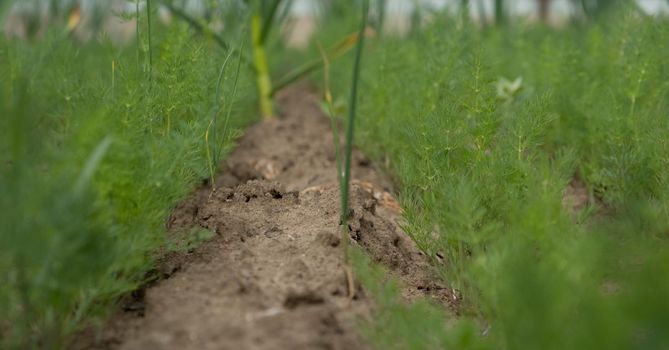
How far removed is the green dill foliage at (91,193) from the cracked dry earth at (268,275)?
70 mm

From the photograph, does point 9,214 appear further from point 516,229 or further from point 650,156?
point 650,156

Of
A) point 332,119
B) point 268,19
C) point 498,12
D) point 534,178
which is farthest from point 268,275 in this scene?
point 498,12

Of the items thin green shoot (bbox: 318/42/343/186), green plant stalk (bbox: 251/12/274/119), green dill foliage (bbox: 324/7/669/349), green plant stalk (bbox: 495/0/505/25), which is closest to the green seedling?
green plant stalk (bbox: 251/12/274/119)

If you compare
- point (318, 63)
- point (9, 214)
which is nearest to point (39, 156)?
point (9, 214)

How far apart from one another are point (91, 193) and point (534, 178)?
897mm

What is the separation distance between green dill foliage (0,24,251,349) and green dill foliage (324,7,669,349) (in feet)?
1.68

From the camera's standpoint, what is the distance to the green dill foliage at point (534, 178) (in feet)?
4.33

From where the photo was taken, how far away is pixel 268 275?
1.81 metres

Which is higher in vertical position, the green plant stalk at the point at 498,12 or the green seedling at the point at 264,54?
the green plant stalk at the point at 498,12

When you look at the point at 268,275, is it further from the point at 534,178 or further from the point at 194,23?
the point at 194,23

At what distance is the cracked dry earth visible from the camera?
1562 millimetres

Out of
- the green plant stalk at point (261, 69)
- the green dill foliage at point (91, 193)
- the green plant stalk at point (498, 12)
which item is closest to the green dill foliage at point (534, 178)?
the green plant stalk at point (261, 69)

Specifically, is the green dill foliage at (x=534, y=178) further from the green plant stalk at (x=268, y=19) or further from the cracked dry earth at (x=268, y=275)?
the green plant stalk at (x=268, y=19)

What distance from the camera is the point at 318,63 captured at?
3391 millimetres
